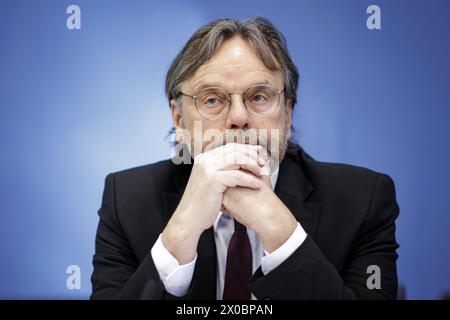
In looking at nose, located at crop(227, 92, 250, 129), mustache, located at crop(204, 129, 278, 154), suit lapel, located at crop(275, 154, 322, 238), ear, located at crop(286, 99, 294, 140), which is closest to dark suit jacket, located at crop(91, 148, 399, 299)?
suit lapel, located at crop(275, 154, 322, 238)

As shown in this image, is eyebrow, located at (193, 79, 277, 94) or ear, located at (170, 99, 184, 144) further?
ear, located at (170, 99, 184, 144)

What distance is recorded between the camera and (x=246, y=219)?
5.54 feet

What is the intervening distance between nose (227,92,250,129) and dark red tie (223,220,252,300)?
1.26 feet

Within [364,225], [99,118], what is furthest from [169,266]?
[99,118]

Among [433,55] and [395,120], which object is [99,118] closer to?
[395,120]

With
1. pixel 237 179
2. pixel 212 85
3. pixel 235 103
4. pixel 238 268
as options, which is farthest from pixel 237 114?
pixel 238 268

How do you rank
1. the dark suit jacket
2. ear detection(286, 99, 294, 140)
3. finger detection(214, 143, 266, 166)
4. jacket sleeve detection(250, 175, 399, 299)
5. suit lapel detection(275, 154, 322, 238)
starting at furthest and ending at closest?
1. ear detection(286, 99, 294, 140)
2. suit lapel detection(275, 154, 322, 238)
3. the dark suit jacket
4. finger detection(214, 143, 266, 166)
5. jacket sleeve detection(250, 175, 399, 299)

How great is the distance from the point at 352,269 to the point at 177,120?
90cm

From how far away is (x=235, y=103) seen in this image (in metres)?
1.88

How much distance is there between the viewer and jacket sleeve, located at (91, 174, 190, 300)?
5.45ft

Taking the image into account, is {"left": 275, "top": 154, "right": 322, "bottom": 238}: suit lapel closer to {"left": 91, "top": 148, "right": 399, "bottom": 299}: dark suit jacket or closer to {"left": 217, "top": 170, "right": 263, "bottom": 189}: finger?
{"left": 91, "top": 148, "right": 399, "bottom": 299}: dark suit jacket

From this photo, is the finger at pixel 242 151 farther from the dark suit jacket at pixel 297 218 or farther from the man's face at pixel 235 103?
the dark suit jacket at pixel 297 218

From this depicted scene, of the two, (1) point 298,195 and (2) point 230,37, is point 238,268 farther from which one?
(2) point 230,37
